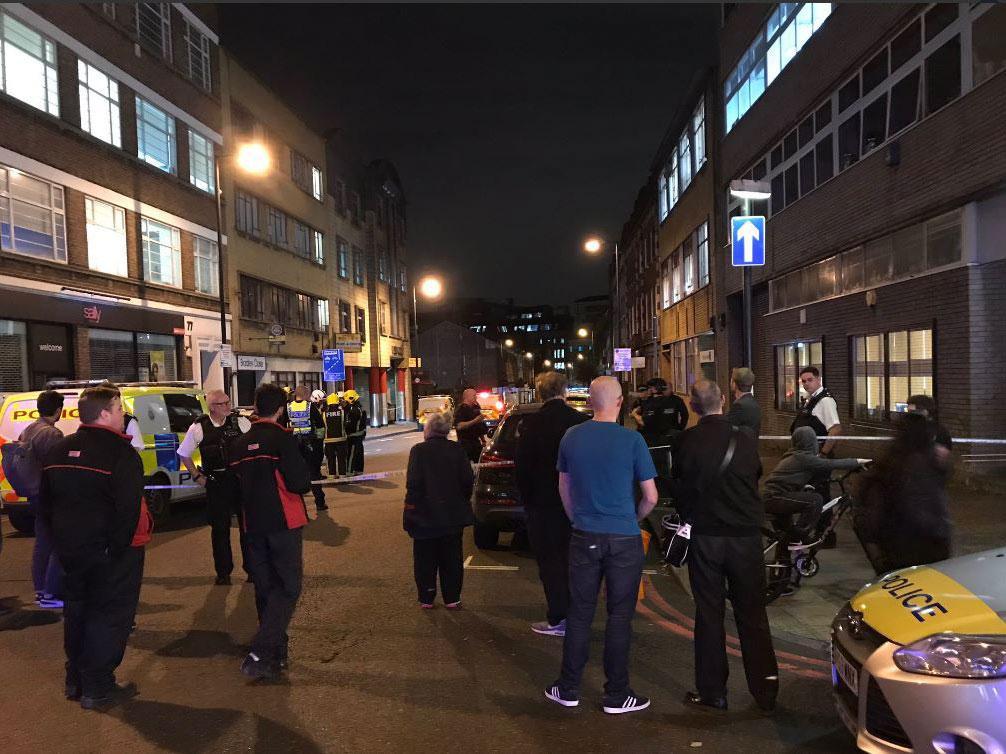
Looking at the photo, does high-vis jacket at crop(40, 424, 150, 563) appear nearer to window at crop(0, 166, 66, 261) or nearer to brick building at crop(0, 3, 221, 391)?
brick building at crop(0, 3, 221, 391)

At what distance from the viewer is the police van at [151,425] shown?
31.8ft

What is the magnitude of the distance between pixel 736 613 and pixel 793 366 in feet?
51.4

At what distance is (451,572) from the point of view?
6.23 meters

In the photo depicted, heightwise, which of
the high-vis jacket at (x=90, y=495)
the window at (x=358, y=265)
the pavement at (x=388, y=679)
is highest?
the window at (x=358, y=265)

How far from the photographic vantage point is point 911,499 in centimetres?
481

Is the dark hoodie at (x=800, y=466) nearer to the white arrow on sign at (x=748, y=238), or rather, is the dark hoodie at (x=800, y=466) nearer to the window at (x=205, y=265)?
the white arrow on sign at (x=748, y=238)

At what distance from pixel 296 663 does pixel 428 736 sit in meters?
1.53

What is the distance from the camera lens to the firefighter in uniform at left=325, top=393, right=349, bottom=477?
13.9 metres

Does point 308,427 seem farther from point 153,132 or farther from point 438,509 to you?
point 153,132

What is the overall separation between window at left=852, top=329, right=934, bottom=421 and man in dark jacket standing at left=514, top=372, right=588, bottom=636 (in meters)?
8.12

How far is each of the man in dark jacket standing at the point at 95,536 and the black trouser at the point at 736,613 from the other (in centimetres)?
357

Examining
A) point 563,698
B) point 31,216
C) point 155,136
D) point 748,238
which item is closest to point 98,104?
point 155,136

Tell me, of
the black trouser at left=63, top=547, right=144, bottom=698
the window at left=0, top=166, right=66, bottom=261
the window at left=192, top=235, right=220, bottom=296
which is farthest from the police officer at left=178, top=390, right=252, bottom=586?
the window at left=192, top=235, right=220, bottom=296

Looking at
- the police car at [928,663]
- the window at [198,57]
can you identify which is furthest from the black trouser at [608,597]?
the window at [198,57]
